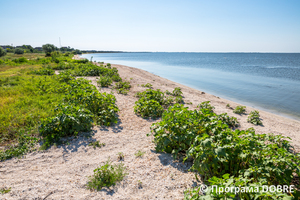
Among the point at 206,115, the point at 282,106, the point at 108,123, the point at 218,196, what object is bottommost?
the point at 282,106

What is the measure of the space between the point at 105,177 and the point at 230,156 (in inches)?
123

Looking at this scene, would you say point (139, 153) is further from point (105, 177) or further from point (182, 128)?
point (182, 128)

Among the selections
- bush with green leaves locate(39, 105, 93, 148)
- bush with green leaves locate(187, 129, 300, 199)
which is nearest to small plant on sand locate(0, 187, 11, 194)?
bush with green leaves locate(39, 105, 93, 148)

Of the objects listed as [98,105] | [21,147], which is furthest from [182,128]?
[21,147]

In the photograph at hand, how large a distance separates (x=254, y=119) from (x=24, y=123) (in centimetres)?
1130

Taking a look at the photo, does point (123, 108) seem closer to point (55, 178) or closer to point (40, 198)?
point (55, 178)

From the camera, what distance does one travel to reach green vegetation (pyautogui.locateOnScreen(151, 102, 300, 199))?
297 cm

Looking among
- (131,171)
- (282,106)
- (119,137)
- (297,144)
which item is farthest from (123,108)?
(282,106)

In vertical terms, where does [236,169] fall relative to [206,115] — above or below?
below

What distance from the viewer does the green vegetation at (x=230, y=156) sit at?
9.76 ft

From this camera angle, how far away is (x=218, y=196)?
2.67 metres

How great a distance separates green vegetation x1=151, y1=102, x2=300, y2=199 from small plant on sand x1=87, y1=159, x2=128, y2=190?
4.87ft

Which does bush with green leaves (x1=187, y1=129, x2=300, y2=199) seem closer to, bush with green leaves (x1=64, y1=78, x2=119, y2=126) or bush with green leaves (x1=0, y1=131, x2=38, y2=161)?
bush with green leaves (x1=64, y1=78, x2=119, y2=126)

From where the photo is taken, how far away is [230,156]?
3.66m
